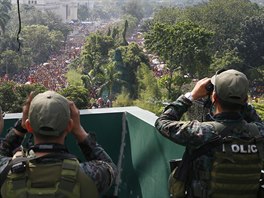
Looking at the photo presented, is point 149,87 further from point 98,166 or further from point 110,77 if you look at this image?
point 98,166

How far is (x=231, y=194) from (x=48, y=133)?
63cm

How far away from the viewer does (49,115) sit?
1.34m

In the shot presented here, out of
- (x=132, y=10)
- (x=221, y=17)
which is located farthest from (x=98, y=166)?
(x=132, y=10)

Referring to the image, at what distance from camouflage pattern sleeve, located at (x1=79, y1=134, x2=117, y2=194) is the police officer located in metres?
0.27

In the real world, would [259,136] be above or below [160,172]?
above

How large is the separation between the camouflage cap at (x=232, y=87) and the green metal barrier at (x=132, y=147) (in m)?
0.62

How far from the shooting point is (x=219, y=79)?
159 centimetres

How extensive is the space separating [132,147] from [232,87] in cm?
99

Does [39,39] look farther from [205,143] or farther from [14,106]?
[205,143]

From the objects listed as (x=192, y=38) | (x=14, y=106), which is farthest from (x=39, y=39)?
(x=14, y=106)

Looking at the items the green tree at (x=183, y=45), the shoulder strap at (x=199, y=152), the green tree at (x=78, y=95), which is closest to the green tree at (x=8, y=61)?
the green tree at (x=183, y=45)

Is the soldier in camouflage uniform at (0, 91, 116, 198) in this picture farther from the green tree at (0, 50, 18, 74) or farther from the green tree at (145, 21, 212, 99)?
the green tree at (0, 50, 18, 74)

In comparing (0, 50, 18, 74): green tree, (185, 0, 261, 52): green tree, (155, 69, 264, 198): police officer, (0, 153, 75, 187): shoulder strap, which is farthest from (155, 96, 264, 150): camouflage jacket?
(0, 50, 18, 74): green tree

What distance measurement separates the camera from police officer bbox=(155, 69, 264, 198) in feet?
5.16
